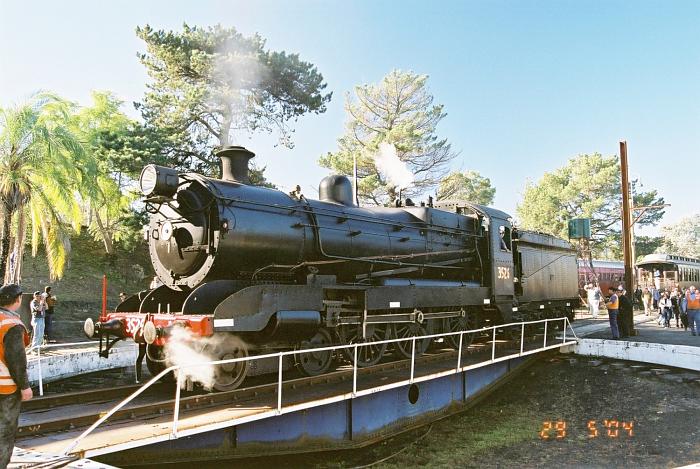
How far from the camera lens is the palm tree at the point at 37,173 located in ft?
50.6

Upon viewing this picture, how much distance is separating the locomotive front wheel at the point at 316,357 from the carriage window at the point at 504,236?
6363mm

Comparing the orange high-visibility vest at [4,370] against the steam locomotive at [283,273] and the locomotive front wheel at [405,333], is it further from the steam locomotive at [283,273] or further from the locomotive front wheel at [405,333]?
the locomotive front wheel at [405,333]

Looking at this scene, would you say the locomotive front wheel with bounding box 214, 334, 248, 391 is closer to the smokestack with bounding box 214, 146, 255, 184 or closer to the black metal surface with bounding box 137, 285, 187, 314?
the black metal surface with bounding box 137, 285, 187, 314

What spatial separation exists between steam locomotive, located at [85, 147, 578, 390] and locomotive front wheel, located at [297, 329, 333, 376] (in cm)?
2

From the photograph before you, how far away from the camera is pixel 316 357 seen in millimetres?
8773

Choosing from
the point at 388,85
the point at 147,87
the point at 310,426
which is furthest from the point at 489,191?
the point at 310,426

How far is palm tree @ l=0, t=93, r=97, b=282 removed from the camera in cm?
1542

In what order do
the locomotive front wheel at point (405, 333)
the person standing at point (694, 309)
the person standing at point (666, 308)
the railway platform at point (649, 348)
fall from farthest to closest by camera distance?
1. the person standing at point (666, 308)
2. the person standing at point (694, 309)
3. the railway platform at point (649, 348)
4. the locomotive front wheel at point (405, 333)

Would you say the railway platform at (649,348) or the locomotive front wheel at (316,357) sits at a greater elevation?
the locomotive front wheel at (316,357)

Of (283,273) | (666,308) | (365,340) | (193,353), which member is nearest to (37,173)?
(283,273)

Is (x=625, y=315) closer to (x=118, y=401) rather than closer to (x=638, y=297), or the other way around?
(x=118, y=401)

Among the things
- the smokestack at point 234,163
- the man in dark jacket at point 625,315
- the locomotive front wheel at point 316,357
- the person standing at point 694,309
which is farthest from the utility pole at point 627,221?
the smokestack at point 234,163

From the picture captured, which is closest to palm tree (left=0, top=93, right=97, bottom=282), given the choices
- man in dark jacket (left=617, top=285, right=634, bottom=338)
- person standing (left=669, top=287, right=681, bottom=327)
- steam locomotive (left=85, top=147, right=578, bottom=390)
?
steam locomotive (left=85, top=147, right=578, bottom=390)

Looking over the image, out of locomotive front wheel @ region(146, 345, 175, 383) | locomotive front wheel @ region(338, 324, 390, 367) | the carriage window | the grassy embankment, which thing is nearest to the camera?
locomotive front wheel @ region(146, 345, 175, 383)
